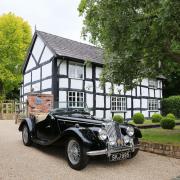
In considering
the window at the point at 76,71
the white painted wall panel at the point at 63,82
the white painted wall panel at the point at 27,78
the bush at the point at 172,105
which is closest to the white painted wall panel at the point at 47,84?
the white painted wall panel at the point at 63,82

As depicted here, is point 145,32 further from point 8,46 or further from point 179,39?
point 8,46

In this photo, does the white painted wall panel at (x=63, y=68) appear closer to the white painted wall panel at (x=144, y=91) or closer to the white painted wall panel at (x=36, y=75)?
the white painted wall panel at (x=36, y=75)

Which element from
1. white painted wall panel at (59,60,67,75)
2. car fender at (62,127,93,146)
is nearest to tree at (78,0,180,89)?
car fender at (62,127,93,146)

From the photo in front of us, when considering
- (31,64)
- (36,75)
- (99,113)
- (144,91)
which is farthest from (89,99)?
(144,91)

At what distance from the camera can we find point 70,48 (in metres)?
21.3

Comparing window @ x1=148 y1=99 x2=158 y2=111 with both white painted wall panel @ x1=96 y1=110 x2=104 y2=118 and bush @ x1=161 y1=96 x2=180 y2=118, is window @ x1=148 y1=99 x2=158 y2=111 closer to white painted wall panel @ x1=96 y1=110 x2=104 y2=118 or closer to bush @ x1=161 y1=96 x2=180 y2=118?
bush @ x1=161 y1=96 x2=180 y2=118

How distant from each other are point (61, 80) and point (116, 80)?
9.09 m

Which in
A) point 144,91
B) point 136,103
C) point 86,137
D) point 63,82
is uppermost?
point 63,82

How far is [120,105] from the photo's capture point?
2333 cm

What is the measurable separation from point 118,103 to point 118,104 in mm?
87

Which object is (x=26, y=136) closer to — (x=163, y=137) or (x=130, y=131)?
(x=130, y=131)

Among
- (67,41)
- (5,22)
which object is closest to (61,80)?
Result: (67,41)

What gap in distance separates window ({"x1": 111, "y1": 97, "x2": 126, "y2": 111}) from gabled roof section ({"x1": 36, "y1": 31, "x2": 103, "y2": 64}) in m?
3.56

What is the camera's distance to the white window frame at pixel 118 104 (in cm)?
2278
